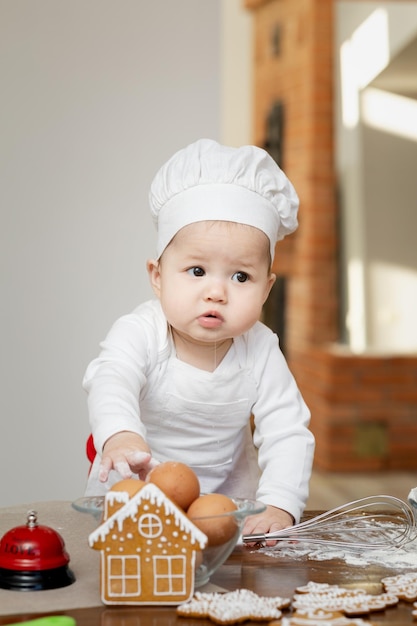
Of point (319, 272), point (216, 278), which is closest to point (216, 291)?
point (216, 278)

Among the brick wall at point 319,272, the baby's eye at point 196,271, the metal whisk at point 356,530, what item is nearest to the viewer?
the metal whisk at point 356,530

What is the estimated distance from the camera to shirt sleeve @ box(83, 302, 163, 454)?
1.13 metres

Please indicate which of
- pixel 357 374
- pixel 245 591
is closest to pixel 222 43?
pixel 245 591

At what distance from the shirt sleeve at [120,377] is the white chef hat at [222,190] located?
0.12 metres

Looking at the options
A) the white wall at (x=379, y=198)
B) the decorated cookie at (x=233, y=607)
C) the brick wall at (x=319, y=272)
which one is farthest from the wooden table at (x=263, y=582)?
the white wall at (x=379, y=198)

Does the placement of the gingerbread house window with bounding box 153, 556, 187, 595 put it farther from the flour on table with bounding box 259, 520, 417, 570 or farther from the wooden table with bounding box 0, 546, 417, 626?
the flour on table with bounding box 259, 520, 417, 570

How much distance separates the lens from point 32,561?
35.3 inches

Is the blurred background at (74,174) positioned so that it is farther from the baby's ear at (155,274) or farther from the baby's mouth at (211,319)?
the baby's mouth at (211,319)

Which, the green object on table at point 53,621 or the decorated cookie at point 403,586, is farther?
the decorated cookie at point 403,586

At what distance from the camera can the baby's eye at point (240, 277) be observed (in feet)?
4.04

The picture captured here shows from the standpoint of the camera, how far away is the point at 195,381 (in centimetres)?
136

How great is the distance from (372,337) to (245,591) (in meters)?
4.54

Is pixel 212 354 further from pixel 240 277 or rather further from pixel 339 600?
pixel 339 600

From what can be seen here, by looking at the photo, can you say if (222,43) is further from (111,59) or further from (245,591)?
(245,591)
